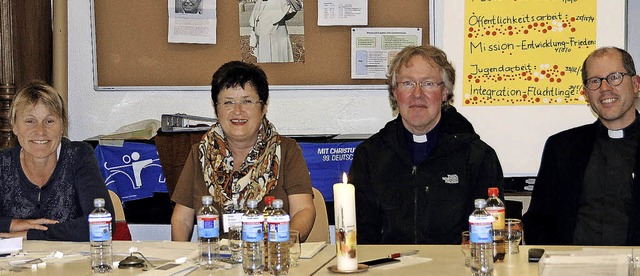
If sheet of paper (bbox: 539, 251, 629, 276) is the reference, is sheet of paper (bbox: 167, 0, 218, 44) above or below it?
above

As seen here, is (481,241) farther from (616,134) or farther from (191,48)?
(191,48)

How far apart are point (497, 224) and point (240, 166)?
4.02 feet

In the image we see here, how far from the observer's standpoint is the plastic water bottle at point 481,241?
2.35m

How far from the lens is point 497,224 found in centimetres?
262

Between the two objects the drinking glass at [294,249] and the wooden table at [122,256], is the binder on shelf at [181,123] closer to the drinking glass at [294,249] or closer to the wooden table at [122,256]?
the wooden table at [122,256]

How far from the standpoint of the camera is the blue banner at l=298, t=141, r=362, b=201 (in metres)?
4.45

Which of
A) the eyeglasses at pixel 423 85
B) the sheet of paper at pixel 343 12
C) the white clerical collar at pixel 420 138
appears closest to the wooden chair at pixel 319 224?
the white clerical collar at pixel 420 138

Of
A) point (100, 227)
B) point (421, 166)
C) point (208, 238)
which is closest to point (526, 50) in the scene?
point (421, 166)

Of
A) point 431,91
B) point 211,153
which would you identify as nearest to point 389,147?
point 431,91

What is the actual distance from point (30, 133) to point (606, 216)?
93.0 inches

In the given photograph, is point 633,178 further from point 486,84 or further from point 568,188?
point 486,84

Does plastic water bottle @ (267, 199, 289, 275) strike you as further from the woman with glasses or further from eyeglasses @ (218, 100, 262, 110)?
eyeglasses @ (218, 100, 262, 110)

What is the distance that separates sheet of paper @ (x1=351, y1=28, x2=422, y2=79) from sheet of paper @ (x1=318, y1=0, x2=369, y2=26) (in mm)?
56

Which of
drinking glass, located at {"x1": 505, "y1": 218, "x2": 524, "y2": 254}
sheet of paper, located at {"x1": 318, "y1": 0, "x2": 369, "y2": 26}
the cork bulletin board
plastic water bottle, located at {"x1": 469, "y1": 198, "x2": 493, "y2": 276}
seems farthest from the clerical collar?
sheet of paper, located at {"x1": 318, "y1": 0, "x2": 369, "y2": 26}
